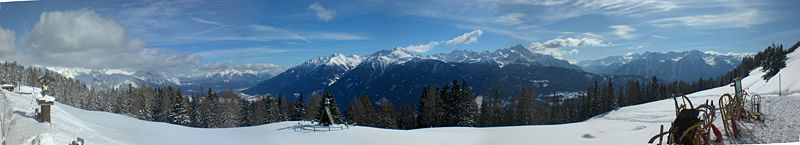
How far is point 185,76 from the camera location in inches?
209

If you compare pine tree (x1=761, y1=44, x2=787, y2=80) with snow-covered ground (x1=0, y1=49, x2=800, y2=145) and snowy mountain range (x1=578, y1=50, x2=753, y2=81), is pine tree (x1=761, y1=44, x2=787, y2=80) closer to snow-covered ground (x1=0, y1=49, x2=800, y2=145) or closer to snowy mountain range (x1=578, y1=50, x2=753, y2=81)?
snow-covered ground (x1=0, y1=49, x2=800, y2=145)

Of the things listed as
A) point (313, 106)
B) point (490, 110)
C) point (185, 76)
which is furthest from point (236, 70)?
point (490, 110)

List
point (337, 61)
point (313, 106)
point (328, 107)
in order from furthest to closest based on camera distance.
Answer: point (313, 106), point (328, 107), point (337, 61)

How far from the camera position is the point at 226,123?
642 centimetres

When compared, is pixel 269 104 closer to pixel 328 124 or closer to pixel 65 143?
pixel 328 124

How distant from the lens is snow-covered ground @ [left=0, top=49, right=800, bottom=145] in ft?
14.0

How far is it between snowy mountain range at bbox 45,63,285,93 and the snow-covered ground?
1.24ft

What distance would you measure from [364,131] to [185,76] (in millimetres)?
2211

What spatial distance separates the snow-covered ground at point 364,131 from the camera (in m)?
4.26

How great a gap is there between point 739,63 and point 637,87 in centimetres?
494

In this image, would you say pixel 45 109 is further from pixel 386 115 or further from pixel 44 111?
pixel 386 115

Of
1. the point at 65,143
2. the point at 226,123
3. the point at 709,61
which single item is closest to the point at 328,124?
the point at 226,123

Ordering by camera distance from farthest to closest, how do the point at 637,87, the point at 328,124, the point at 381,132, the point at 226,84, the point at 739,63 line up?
the point at 637,87
the point at 328,124
the point at 381,132
the point at 226,84
the point at 739,63

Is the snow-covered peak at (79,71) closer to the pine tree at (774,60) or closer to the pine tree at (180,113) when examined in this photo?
the pine tree at (180,113)
